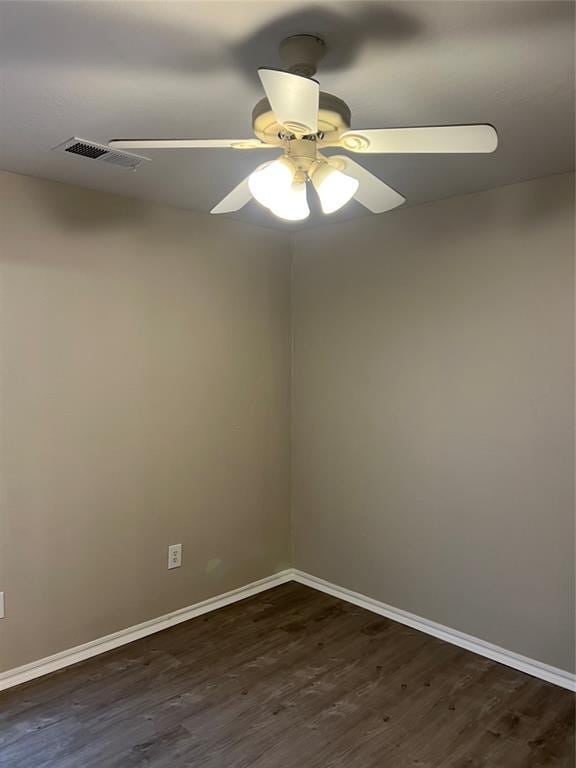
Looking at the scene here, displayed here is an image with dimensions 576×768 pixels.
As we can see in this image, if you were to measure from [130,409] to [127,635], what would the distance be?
1107mm

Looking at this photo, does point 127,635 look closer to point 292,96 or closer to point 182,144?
point 182,144

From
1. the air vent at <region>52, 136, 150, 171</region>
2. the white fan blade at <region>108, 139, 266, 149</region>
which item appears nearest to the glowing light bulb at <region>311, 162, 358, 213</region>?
the white fan blade at <region>108, 139, 266, 149</region>

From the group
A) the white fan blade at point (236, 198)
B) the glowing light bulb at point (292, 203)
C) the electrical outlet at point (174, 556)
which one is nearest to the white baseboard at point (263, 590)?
the electrical outlet at point (174, 556)

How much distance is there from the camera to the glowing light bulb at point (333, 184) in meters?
1.53

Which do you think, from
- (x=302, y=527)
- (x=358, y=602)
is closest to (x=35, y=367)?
(x=302, y=527)

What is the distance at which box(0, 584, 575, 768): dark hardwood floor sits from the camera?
203 centimetres

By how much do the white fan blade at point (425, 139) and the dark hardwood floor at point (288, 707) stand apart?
6.54 feet

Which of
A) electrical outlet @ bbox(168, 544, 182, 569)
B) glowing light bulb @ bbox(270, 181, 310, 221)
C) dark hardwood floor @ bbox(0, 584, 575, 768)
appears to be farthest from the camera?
electrical outlet @ bbox(168, 544, 182, 569)

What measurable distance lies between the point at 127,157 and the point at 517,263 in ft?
5.63

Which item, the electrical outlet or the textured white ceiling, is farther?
the electrical outlet

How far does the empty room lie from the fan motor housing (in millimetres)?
12

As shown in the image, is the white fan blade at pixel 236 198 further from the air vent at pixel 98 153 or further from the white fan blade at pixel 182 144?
the air vent at pixel 98 153

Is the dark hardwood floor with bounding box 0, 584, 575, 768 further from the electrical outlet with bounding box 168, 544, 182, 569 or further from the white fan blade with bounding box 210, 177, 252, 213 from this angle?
the white fan blade with bounding box 210, 177, 252, 213

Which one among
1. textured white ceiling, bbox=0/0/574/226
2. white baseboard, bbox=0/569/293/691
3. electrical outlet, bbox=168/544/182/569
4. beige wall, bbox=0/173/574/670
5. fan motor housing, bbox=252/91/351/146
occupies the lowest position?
white baseboard, bbox=0/569/293/691
